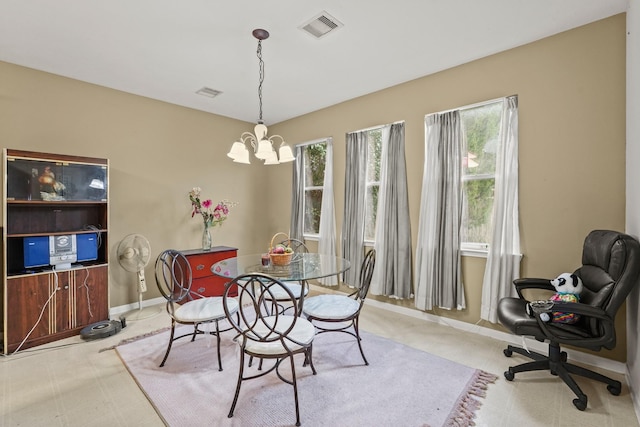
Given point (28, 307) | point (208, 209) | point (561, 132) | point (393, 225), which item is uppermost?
point (561, 132)

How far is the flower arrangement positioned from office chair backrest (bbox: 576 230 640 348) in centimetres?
414

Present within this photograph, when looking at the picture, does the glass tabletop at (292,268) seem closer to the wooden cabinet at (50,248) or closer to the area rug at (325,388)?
the area rug at (325,388)

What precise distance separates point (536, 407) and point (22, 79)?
5310mm

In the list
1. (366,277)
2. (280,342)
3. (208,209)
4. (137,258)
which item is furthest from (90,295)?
(366,277)

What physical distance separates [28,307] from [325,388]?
2836mm

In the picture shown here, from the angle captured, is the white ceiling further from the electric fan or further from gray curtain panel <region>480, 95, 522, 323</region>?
the electric fan

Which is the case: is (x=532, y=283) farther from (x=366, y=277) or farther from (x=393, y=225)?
(x=393, y=225)

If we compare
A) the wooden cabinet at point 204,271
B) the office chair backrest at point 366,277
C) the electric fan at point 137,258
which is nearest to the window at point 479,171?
the office chair backrest at point 366,277

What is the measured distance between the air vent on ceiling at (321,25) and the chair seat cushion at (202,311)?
241 centimetres

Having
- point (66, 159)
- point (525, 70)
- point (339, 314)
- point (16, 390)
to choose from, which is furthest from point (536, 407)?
point (66, 159)

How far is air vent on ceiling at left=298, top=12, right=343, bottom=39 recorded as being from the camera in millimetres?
2371

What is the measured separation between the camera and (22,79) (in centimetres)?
306

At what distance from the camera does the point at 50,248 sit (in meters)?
2.89

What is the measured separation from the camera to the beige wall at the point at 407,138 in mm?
2404
